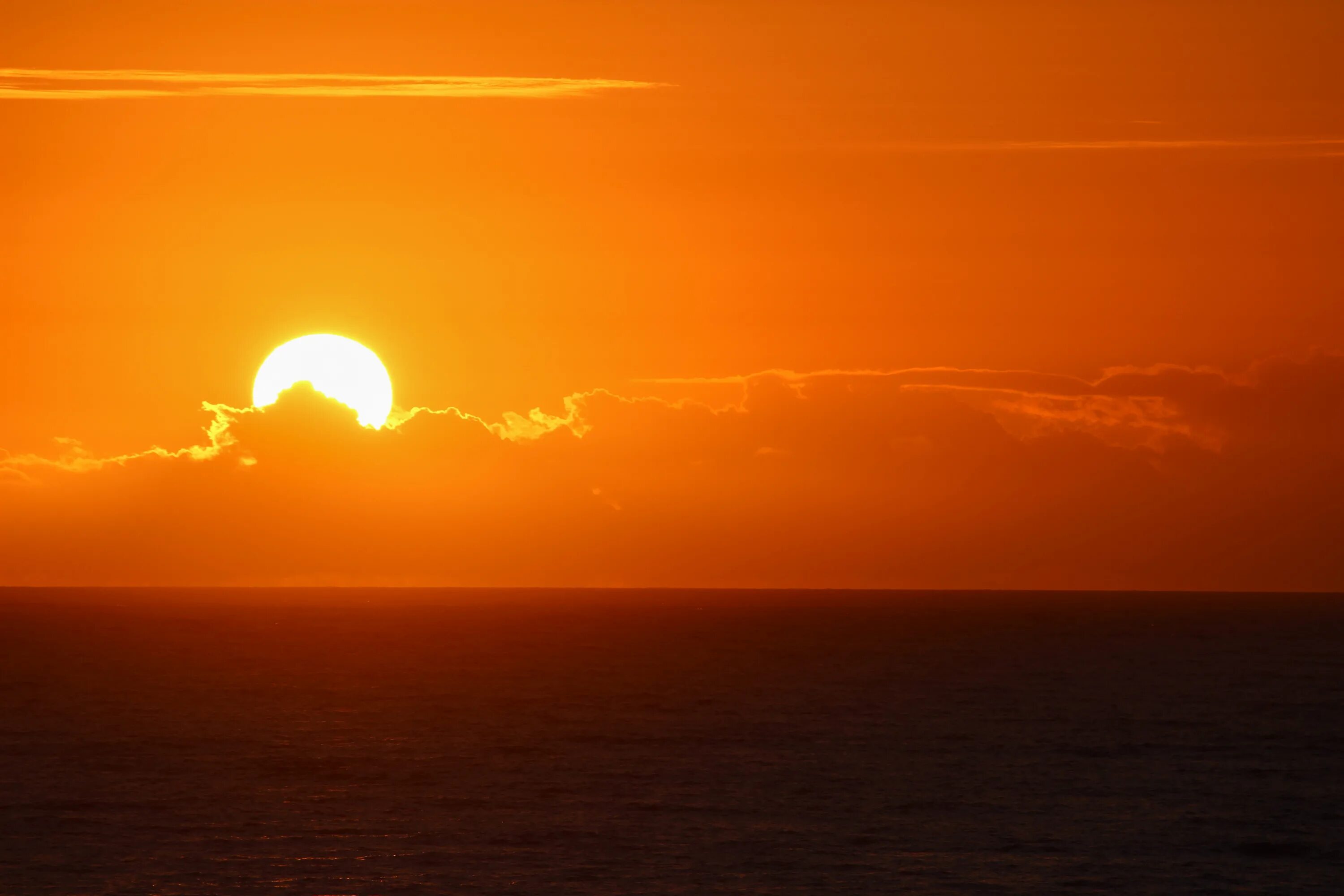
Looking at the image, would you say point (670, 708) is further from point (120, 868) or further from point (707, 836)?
point (120, 868)

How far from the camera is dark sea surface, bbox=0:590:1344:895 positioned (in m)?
52.8

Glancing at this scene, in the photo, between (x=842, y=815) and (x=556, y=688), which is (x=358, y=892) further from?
(x=556, y=688)

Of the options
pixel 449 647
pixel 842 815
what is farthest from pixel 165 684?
pixel 842 815

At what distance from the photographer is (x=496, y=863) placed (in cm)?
5381

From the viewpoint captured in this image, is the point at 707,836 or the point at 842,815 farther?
the point at 842,815

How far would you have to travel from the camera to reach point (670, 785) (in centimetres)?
7225

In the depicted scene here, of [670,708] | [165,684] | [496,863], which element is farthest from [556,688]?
[496,863]

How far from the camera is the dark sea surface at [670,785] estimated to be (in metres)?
52.8

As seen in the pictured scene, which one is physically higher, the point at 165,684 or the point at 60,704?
the point at 165,684

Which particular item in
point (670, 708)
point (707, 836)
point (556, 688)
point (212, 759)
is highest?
point (556, 688)

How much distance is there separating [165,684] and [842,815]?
271ft

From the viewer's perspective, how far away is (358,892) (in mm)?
48656

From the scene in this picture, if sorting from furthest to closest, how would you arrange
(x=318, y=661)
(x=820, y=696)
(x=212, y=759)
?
(x=318, y=661) → (x=820, y=696) → (x=212, y=759)

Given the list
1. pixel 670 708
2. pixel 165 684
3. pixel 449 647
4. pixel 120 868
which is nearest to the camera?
pixel 120 868
